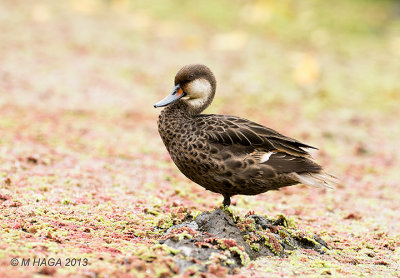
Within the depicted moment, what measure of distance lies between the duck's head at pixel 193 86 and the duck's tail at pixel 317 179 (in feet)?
4.22

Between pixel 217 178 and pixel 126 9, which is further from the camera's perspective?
Result: pixel 126 9

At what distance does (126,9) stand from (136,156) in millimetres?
12207

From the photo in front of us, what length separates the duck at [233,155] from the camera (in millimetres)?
4762

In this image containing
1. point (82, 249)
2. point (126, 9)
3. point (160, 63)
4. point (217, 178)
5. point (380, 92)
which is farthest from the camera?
point (126, 9)

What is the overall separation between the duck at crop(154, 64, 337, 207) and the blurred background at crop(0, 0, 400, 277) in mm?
769

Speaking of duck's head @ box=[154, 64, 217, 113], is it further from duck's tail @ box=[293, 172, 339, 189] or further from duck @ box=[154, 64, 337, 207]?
duck's tail @ box=[293, 172, 339, 189]

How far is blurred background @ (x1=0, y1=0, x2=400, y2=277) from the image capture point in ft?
17.7

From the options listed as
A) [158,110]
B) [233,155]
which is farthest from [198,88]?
[158,110]

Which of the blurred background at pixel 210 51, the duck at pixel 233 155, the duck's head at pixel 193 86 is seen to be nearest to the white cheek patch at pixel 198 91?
the duck's head at pixel 193 86

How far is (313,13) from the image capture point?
18578mm

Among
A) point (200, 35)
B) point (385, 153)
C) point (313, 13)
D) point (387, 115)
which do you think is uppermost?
point (313, 13)

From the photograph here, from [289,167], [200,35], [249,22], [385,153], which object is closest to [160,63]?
[200,35]

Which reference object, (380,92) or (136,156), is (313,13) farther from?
(136,156)

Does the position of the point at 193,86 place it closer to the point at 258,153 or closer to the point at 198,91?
the point at 198,91
